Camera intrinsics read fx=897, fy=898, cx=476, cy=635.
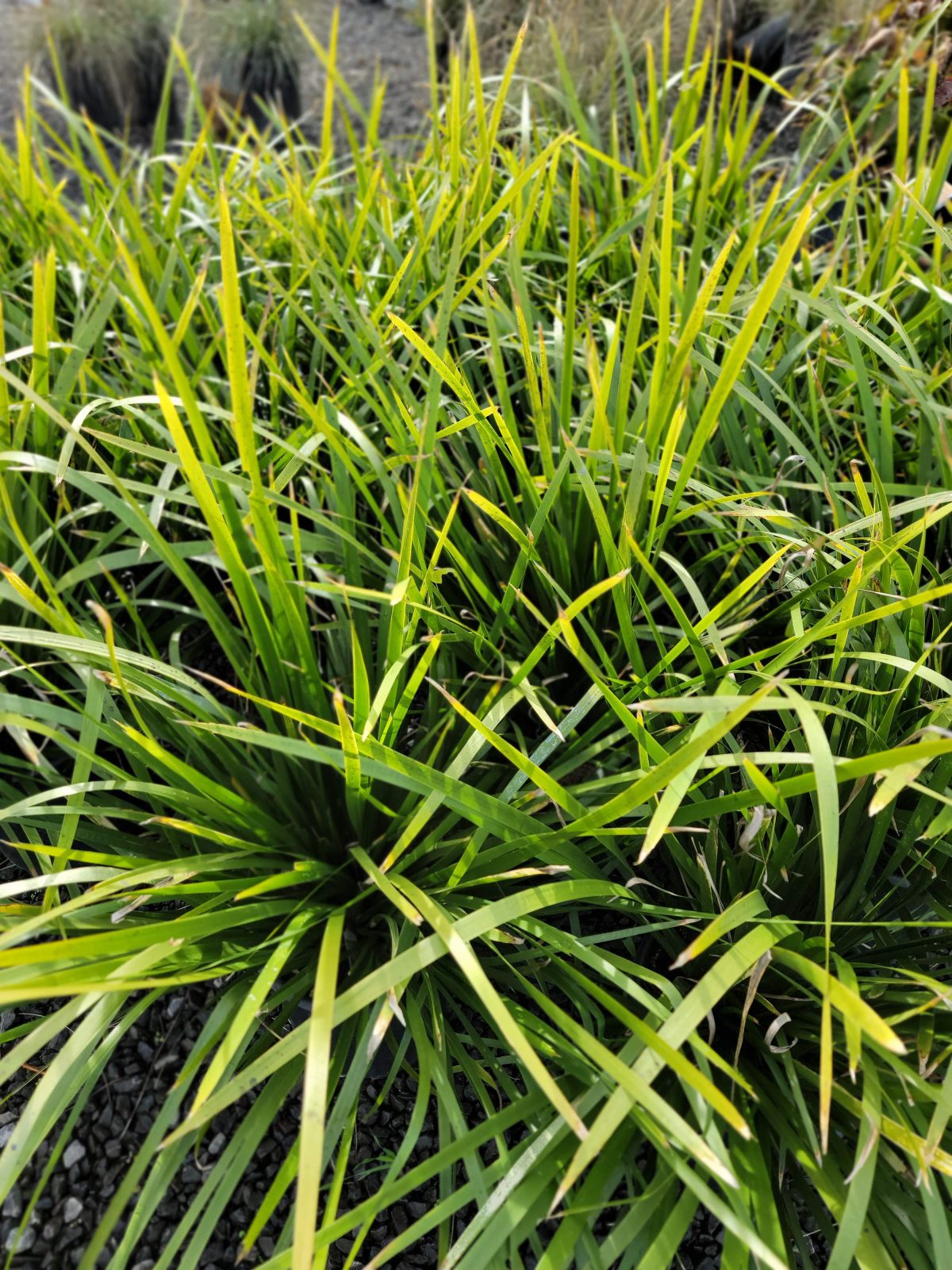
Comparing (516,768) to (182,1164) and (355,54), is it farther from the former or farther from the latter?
(355,54)

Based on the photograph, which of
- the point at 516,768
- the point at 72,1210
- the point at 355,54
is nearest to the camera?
the point at 72,1210

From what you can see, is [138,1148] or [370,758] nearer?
[370,758]

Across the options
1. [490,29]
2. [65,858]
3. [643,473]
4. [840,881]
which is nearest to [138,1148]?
[65,858]

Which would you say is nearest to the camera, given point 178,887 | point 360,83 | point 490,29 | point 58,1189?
point 178,887

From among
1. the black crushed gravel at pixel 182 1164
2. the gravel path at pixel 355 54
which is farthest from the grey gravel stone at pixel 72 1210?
the gravel path at pixel 355 54

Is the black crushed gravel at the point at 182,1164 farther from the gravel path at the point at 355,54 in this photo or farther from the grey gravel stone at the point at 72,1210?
the gravel path at the point at 355,54

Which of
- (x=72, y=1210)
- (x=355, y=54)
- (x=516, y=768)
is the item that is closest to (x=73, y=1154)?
(x=72, y=1210)

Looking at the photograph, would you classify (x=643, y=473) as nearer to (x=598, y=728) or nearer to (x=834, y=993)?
(x=598, y=728)
